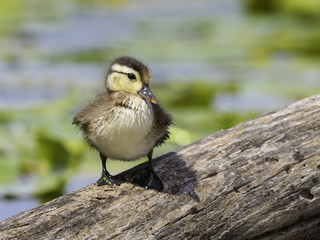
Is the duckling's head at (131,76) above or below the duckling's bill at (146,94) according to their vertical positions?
above

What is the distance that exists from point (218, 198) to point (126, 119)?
51 centimetres

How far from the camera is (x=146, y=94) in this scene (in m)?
2.81

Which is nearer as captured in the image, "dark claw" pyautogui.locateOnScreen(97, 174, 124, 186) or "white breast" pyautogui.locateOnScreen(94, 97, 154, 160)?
"white breast" pyautogui.locateOnScreen(94, 97, 154, 160)

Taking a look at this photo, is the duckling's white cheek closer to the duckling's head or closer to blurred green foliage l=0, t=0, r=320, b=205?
the duckling's head

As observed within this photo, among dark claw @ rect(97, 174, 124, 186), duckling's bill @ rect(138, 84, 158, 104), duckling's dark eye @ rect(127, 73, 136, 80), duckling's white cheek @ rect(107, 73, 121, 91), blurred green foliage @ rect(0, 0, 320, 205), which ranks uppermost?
blurred green foliage @ rect(0, 0, 320, 205)

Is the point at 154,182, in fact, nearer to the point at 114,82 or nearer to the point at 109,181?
the point at 109,181

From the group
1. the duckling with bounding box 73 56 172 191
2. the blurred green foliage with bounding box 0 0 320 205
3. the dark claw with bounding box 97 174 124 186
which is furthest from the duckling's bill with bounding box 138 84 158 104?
the blurred green foliage with bounding box 0 0 320 205

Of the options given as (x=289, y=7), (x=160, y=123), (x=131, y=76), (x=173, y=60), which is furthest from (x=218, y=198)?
(x=289, y=7)

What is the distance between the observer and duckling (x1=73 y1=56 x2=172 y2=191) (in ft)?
8.98

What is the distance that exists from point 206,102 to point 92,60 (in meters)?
1.97

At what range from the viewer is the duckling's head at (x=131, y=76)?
Answer: 9.35 ft

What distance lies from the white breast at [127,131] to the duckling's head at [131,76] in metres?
0.05

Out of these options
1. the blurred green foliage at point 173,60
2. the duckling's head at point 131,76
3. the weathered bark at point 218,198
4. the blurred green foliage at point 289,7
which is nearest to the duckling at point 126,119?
the duckling's head at point 131,76

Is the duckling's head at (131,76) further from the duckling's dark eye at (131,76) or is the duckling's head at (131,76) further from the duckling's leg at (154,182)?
the duckling's leg at (154,182)
